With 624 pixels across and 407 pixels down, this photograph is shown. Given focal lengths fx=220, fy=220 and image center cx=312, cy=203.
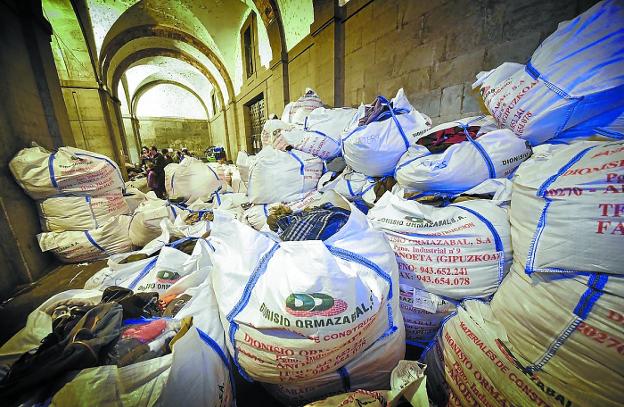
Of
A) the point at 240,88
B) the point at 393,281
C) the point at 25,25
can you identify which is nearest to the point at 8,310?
the point at 393,281

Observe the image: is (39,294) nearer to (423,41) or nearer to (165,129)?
(423,41)

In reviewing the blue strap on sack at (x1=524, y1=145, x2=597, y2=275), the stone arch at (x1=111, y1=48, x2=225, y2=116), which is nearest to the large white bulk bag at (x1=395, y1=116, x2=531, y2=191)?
the blue strap on sack at (x1=524, y1=145, x2=597, y2=275)

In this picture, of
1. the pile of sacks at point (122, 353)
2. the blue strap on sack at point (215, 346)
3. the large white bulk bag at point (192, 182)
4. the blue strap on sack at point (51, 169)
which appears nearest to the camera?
the pile of sacks at point (122, 353)

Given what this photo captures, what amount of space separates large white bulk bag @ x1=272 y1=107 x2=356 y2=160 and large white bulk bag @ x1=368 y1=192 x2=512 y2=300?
45.7 inches

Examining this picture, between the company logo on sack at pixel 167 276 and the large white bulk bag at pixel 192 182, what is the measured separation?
181 centimetres

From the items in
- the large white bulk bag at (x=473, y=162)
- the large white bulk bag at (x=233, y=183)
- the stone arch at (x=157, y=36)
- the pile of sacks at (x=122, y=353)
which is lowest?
the pile of sacks at (x=122, y=353)

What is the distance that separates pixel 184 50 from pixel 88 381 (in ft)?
35.6

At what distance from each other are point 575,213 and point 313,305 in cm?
80

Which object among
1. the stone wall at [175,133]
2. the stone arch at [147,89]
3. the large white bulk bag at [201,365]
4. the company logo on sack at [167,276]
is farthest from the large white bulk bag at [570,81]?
the stone wall at [175,133]

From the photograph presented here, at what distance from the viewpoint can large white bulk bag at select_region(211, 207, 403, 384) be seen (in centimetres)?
64

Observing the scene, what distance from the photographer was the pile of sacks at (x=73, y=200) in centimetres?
177

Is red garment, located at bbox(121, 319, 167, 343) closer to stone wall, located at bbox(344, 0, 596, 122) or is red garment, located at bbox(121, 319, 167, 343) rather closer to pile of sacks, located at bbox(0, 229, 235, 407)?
pile of sacks, located at bbox(0, 229, 235, 407)

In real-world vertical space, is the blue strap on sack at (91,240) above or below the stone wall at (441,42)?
below

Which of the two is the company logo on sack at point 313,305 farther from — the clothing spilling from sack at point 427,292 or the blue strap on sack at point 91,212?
the blue strap on sack at point 91,212
